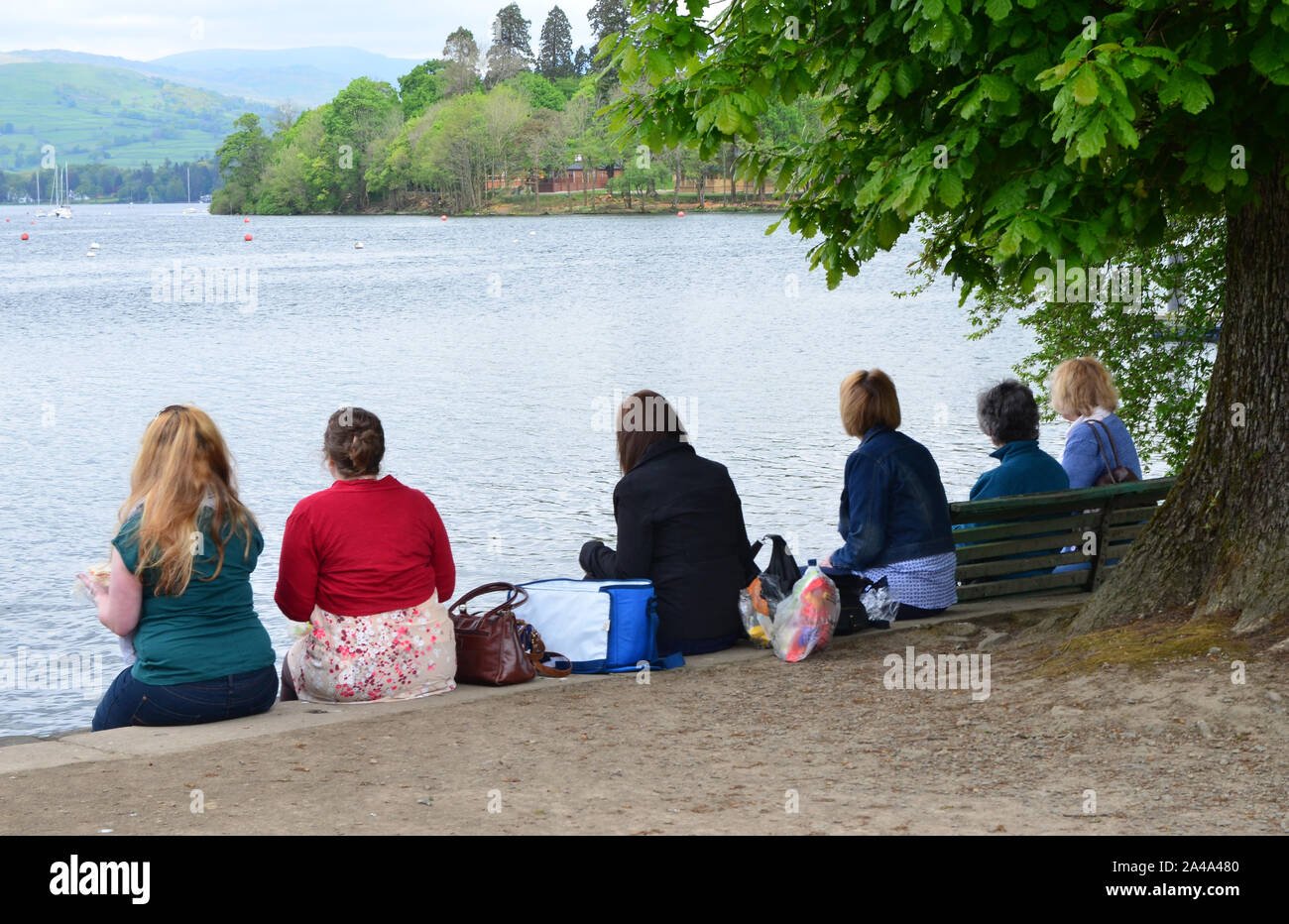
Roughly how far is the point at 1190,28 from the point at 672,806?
359 cm

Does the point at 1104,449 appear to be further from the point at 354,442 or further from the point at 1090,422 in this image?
the point at 354,442

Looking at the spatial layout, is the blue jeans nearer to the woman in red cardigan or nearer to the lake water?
the woman in red cardigan

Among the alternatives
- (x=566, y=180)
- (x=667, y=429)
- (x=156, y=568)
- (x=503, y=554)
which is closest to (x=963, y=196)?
(x=667, y=429)

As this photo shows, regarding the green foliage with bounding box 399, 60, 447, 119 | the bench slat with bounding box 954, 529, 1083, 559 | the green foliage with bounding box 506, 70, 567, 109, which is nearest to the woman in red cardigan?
the bench slat with bounding box 954, 529, 1083, 559

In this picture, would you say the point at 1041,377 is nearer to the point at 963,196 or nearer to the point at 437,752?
the point at 963,196

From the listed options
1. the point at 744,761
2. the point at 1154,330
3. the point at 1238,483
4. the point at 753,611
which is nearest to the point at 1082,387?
the point at 1238,483

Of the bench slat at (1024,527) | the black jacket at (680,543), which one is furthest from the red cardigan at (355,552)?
the bench slat at (1024,527)

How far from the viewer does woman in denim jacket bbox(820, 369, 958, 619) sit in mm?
7754

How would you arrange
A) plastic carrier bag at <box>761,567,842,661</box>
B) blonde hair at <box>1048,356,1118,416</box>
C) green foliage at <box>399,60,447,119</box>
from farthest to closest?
green foliage at <box>399,60,447,119</box> → blonde hair at <box>1048,356,1118,416</box> → plastic carrier bag at <box>761,567,842,661</box>

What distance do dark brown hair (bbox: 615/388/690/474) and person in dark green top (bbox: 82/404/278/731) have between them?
1.91 m

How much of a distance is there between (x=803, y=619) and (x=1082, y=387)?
265 centimetres

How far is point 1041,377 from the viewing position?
13.9 metres

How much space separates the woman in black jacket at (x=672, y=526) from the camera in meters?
7.18

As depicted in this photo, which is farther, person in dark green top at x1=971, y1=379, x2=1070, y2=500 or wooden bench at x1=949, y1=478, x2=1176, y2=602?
person in dark green top at x1=971, y1=379, x2=1070, y2=500
